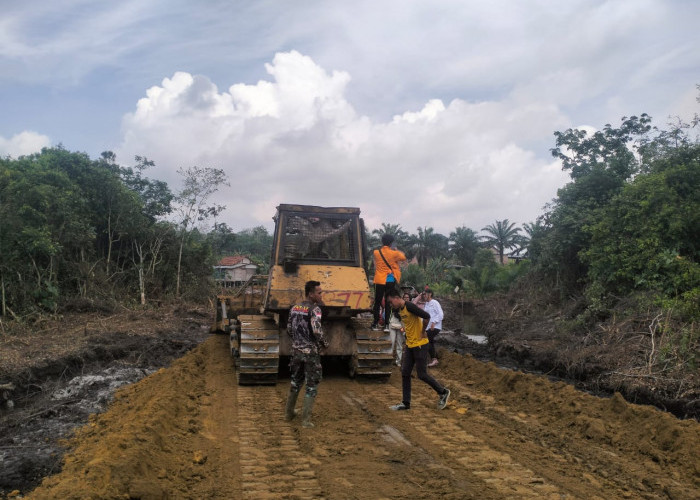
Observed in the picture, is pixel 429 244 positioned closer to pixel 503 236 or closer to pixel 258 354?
pixel 503 236

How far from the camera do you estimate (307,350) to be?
23.3ft

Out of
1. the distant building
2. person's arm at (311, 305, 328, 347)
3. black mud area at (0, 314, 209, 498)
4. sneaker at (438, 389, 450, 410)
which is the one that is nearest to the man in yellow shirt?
sneaker at (438, 389, 450, 410)

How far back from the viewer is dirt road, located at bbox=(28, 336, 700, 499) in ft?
16.2

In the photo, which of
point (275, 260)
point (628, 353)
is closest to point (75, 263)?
point (275, 260)

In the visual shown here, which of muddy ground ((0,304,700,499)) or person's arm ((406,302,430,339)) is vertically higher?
person's arm ((406,302,430,339))

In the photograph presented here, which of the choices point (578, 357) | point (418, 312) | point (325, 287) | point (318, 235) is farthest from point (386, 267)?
point (578, 357)

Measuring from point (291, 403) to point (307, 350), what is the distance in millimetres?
731

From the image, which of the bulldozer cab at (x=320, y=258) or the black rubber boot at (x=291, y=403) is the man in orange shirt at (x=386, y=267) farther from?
the black rubber boot at (x=291, y=403)

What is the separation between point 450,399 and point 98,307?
15.3 meters

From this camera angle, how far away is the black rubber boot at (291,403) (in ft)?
23.5

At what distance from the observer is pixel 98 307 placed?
2002 cm

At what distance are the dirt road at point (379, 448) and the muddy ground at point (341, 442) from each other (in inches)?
0.9

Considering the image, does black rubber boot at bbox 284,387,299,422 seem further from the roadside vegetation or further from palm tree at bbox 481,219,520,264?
palm tree at bbox 481,219,520,264

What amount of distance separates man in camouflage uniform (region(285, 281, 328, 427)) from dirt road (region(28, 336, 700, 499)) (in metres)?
0.30
